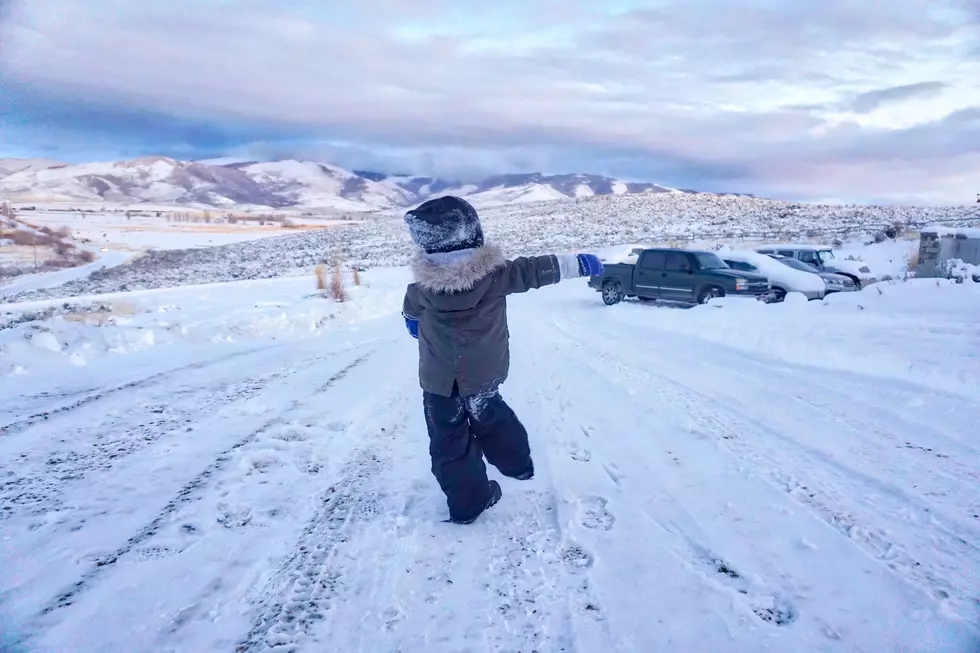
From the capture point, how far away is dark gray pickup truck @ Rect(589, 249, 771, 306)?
603 inches

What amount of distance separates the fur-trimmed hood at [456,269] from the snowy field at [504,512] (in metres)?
1.40

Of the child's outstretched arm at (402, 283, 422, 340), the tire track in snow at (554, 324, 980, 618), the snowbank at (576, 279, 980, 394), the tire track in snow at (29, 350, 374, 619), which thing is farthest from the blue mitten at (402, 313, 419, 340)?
the snowbank at (576, 279, 980, 394)

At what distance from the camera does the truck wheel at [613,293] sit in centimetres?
1711

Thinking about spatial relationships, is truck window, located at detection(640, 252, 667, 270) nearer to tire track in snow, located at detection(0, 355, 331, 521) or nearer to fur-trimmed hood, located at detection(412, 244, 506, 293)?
tire track in snow, located at detection(0, 355, 331, 521)

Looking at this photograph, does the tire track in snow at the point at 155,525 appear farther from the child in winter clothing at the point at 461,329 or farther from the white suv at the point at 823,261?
the white suv at the point at 823,261

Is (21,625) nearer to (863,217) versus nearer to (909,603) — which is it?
(909,603)

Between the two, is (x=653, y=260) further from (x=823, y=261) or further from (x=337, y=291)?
(x=337, y=291)

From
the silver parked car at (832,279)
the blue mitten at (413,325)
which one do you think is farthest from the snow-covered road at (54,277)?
the silver parked car at (832,279)

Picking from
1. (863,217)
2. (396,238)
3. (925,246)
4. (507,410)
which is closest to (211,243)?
(396,238)

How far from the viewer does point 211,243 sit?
1962 inches

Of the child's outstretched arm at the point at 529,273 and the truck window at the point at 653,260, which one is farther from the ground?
the child's outstretched arm at the point at 529,273

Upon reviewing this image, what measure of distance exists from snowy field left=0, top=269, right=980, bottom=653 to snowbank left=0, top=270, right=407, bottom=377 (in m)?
0.15

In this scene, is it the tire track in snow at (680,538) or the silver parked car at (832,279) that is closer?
the tire track in snow at (680,538)

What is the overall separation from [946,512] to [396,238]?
1792 inches
